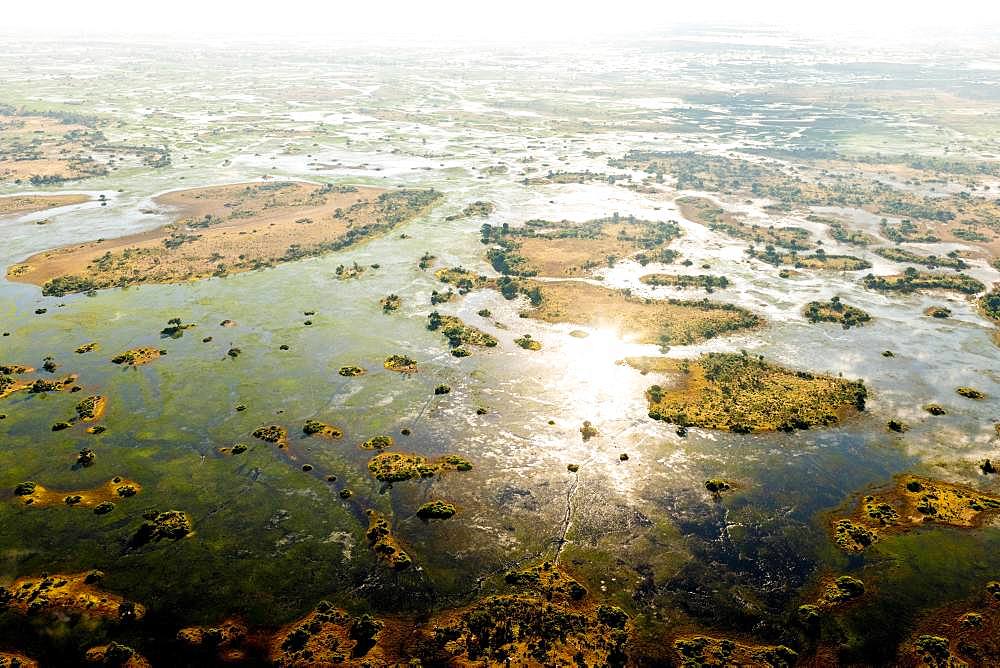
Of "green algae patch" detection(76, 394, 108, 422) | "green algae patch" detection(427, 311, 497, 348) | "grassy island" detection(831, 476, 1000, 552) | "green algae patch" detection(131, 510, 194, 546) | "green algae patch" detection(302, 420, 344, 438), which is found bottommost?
"grassy island" detection(831, 476, 1000, 552)

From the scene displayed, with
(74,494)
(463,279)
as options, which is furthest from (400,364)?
(74,494)

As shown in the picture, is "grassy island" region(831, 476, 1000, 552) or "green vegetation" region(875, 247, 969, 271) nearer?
"grassy island" region(831, 476, 1000, 552)

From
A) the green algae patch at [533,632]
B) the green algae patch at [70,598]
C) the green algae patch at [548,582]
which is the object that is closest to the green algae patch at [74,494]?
the green algae patch at [70,598]

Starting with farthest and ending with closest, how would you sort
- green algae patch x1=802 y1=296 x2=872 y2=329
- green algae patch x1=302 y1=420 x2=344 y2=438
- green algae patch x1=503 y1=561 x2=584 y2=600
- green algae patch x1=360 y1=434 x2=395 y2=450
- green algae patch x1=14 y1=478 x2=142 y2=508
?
green algae patch x1=802 y1=296 x2=872 y2=329 → green algae patch x1=302 y1=420 x2=344 y2=438 → green algae patch x1=360 y1=434 x2=395 y2=450 → green algae patch x1=14 y1=478 x2=142 y2=508 → green algae patch x1=503 y1=561 x2=584 y2=600

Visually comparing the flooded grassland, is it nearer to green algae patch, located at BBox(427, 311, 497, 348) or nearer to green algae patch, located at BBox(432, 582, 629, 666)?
green algae patch, located at BBox(432, 582, 629, 666)

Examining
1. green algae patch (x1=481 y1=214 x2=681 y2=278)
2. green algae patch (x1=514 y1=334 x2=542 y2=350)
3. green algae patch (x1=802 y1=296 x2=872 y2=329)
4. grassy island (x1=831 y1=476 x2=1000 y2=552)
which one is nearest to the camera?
grassy island (x1=831 y1=476 x2=1000 y2=552)

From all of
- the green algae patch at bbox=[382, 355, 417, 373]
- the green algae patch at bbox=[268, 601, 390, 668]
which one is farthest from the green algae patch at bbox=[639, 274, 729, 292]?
the green algae patch at bbox=[268, 601, 390, 668]

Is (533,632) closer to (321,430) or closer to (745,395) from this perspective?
(321,430)
